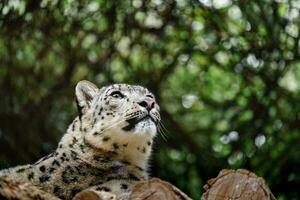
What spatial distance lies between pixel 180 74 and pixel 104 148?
3308mm

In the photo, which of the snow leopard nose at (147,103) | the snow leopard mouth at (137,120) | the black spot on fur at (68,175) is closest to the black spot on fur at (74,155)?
the black spot on fur at (68,175)

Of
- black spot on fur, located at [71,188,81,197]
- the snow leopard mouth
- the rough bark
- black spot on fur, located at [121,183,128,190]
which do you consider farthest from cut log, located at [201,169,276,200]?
the snow leopard mouth

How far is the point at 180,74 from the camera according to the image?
9016 millimetres

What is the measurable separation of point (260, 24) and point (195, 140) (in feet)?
4.18

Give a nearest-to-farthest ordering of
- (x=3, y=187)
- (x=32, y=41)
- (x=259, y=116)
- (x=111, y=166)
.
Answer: (x=3, y=187) → (x=111, y=166) → (x=32, y=41) → (x=259, y=116)

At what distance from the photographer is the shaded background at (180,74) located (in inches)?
341

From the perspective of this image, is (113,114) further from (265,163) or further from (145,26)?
(265,163)

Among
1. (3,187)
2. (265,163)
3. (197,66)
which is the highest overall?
(3,187)

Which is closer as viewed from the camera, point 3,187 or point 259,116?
point 3,187

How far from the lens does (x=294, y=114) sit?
9.11 meters

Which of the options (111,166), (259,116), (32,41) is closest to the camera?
(111,166)

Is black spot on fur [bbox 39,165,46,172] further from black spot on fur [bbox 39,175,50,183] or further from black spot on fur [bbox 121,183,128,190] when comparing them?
black spot on fur [bbox 121,183,128,190]

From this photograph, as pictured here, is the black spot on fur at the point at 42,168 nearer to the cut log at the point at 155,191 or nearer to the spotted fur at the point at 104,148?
the spotted fur at the point at 104,148

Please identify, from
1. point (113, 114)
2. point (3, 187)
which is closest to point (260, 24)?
point (113, 114)
